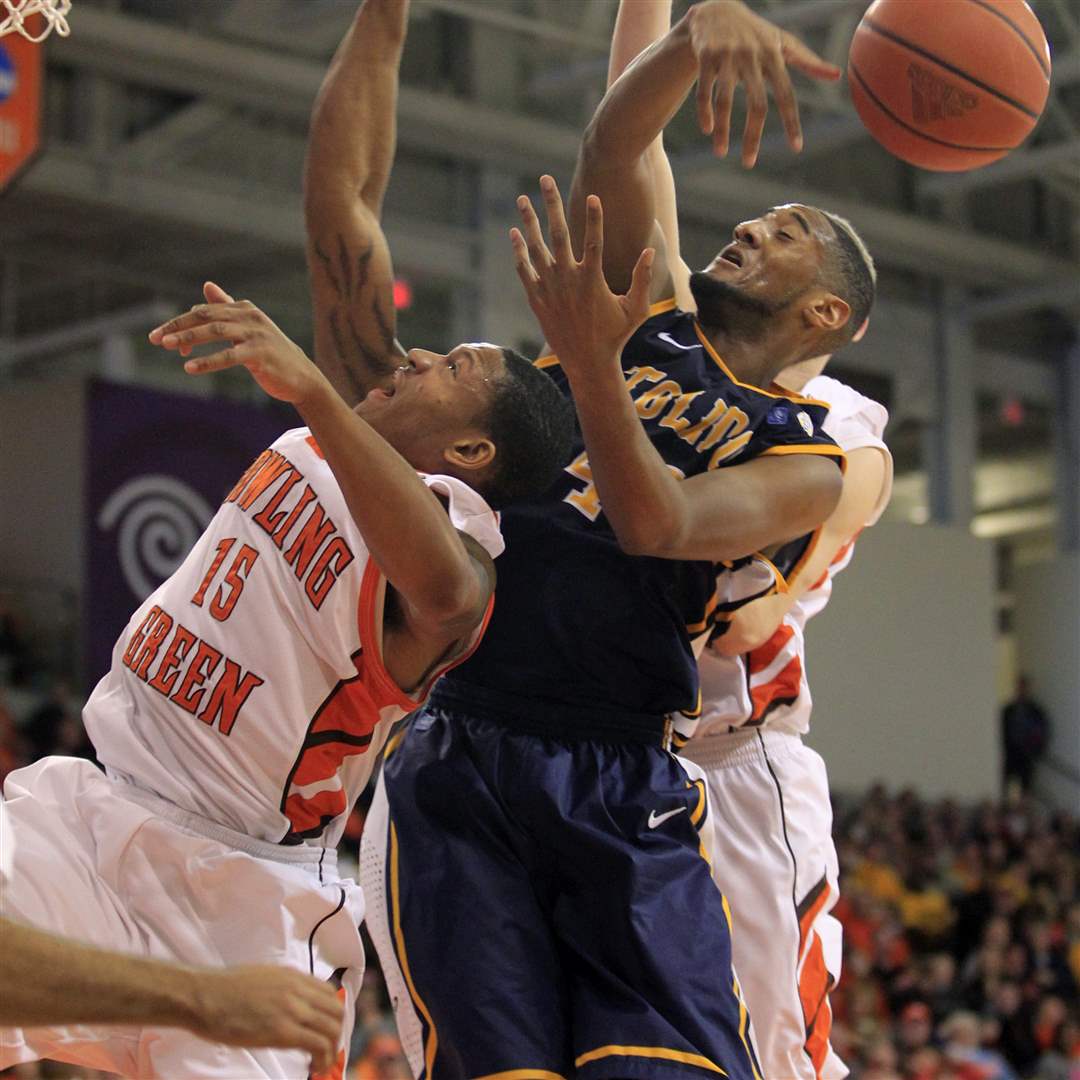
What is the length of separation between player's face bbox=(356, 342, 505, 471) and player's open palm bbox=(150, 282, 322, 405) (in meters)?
0.54

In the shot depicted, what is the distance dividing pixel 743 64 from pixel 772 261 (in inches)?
25.7

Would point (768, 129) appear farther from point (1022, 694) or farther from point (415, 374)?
point (415, 374)

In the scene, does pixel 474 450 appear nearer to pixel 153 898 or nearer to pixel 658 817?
pixel 658 817

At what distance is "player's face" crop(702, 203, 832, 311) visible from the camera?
12.7ft

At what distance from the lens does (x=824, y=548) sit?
4191mm

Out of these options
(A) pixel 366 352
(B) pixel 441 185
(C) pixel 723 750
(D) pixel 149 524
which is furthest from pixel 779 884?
(B) pixel 441 185

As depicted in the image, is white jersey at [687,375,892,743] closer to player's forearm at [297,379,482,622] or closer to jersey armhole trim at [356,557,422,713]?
jersey armhole trim at [356,557,422,713]

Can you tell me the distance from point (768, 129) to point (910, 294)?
3755 millimetres

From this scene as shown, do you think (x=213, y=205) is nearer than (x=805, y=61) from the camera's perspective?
No

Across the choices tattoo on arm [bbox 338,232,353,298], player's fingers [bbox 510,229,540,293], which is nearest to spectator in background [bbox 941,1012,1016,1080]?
tattoo on arm [bbox 338,232,353,298]

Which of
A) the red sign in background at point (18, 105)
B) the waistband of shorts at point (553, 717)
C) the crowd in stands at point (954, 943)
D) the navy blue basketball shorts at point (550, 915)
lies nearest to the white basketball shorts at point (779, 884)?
the navy blue basketball shorts at point (550, 915)

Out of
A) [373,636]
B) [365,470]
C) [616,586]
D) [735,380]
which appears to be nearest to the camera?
[365,470]

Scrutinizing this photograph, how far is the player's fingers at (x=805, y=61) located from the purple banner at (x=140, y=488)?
28.9 feet

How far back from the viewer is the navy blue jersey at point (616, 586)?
3498mm
